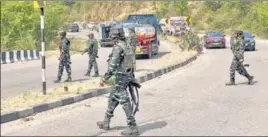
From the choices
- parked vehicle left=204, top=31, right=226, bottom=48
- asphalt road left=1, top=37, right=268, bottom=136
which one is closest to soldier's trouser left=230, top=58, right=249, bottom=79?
asphalt road left=1, top=37, right=268, bottom=136

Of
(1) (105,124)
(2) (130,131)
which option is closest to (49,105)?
(1) (105,124)

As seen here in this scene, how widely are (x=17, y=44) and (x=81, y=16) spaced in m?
106

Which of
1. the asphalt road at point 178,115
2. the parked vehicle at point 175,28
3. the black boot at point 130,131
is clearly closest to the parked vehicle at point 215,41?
the parked vehicle at point 175,28

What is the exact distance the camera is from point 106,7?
125 meters

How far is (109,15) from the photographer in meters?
→ 123

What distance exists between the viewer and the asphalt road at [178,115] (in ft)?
26.5

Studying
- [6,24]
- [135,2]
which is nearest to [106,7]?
[135,2]

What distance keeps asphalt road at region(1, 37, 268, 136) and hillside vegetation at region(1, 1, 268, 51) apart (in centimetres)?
1758

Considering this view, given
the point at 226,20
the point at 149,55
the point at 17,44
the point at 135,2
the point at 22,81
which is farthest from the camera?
the point at 135,2

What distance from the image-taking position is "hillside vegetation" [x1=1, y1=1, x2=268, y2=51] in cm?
3303

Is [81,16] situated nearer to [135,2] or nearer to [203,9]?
[135,2]

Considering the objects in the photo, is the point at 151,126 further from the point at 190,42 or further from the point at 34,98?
the point at 190,42

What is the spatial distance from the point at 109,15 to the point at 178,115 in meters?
114

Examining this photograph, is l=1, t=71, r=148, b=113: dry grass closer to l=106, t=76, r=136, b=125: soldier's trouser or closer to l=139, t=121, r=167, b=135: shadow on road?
l=106, t=76, r=136, b=125: soldier's trouser
